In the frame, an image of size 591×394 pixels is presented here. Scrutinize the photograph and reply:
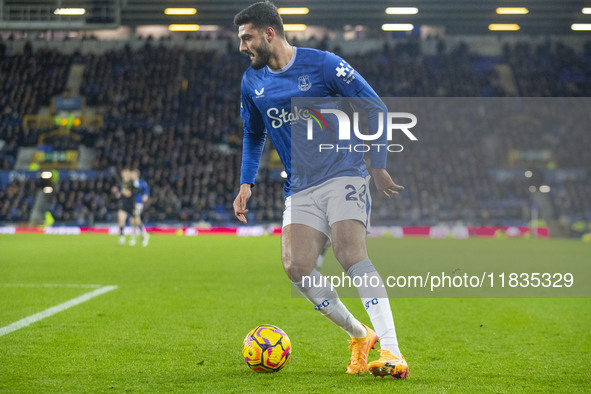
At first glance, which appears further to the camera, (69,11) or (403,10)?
(403,10)

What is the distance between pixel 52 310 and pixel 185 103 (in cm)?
2767

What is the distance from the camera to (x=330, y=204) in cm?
400

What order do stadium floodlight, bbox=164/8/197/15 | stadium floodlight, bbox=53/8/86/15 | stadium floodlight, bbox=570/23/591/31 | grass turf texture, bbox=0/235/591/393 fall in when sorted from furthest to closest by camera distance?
1. stadium floodlight, bbox=570/23/591/31
2. stadium floodlight, bbox=164/8/197/15
3. stadium floodlight, bbox=53/8/86/15
4. grass turf texture, bbox=0/235/591/393

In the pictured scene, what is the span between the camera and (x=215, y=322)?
6180 millimetres

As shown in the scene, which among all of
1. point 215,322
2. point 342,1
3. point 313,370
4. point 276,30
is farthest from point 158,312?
point 342,1

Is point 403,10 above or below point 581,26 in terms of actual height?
below

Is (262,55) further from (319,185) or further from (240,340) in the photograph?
(240,340)

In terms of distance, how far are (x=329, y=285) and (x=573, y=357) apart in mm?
1890

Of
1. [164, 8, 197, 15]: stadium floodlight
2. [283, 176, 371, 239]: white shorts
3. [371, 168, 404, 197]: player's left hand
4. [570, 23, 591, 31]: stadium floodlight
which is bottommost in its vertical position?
[283, 176, 371, 239]: white shorts

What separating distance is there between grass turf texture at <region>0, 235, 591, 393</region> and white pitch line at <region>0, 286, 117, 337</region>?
110 mm

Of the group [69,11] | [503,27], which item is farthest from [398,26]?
[69,11]

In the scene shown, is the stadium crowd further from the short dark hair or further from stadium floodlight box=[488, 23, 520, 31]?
the short dark hair

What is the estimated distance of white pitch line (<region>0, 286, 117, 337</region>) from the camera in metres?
5.71

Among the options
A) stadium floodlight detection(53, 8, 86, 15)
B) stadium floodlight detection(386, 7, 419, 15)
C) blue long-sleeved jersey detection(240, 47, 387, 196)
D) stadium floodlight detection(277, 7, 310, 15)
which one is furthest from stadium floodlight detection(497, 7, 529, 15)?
blue long-sleeved jersey detection(240, 47, 387, 196)
